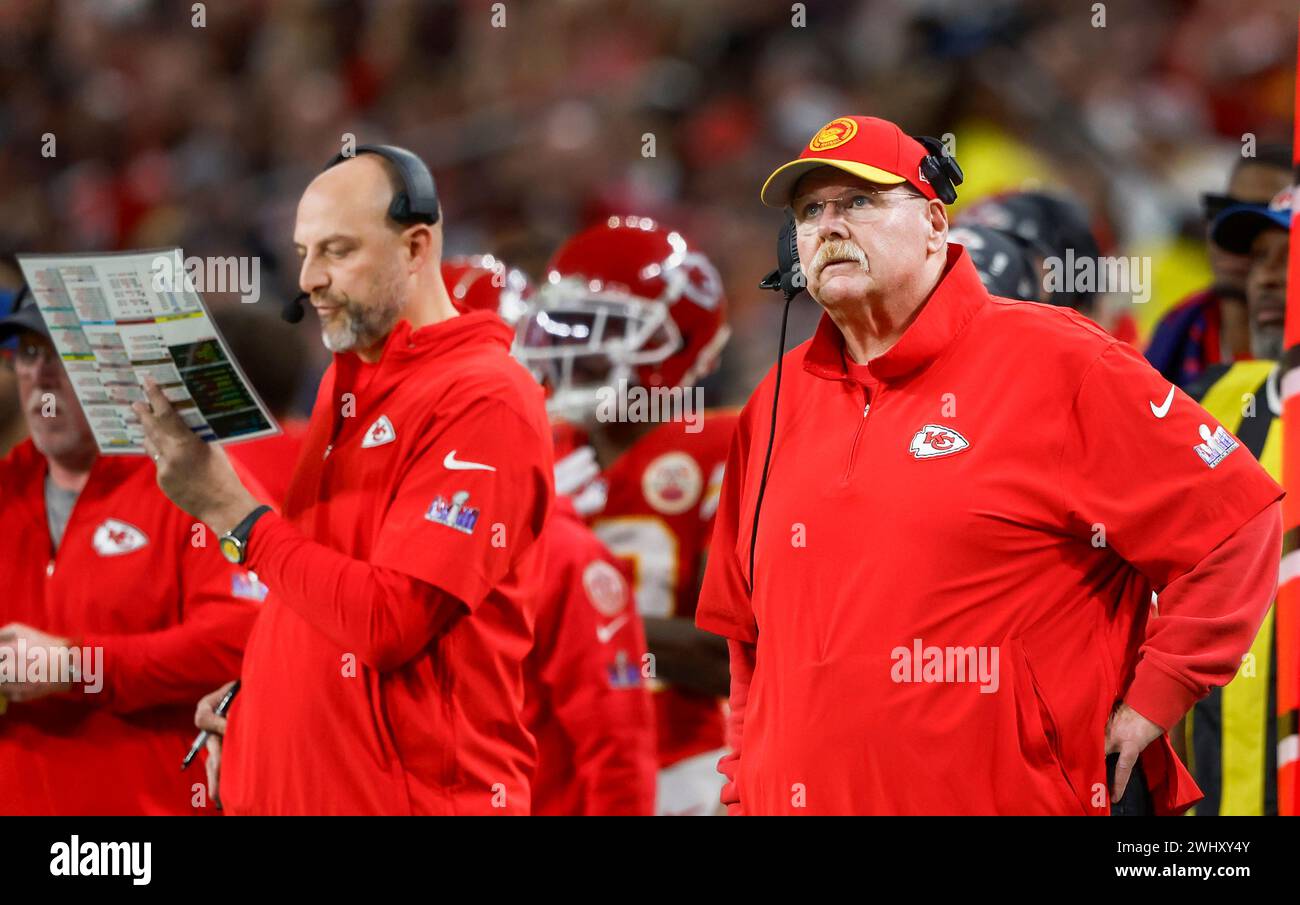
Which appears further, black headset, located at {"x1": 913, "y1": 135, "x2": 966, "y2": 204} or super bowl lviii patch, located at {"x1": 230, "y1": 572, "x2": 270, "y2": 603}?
super bowl lviii patch, located at {"x1": 230, "y1": 572, "x2": 270, "y2": 603}

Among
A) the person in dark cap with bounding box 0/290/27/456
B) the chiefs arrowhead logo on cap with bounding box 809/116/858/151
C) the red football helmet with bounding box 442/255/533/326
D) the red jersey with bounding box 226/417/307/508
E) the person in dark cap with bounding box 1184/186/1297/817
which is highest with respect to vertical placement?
the red football helmet with bounding box 442/255/533/326

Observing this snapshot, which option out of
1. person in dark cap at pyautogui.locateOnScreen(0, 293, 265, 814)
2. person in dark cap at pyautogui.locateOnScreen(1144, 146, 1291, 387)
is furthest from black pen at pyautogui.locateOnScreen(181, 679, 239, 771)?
person in dark cap at pyautogui.locateOnScreen(1144, 146, 1291, 387)

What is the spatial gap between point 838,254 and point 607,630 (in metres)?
1.13

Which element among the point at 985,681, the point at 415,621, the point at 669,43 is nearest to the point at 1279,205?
the point at 985,681

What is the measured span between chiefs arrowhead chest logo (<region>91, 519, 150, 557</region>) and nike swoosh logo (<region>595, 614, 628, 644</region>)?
826 millimetres

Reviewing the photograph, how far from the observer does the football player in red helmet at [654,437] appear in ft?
12.7

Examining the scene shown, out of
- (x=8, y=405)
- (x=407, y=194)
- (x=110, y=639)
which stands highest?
(x=407, y=194)

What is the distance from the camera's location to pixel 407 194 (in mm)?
2844

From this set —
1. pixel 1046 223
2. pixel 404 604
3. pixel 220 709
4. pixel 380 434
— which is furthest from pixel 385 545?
pixel 1046 223

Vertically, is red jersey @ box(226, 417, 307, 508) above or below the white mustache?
below

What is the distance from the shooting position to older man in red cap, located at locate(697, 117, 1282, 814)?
226cm

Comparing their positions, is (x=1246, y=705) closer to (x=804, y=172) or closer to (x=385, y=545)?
(x=804, y=172)

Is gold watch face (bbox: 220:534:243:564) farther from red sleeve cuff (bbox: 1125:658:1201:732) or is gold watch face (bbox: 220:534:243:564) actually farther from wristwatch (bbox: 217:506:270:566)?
red sleeve cuff (bbox: 1125:658:1201:732)
